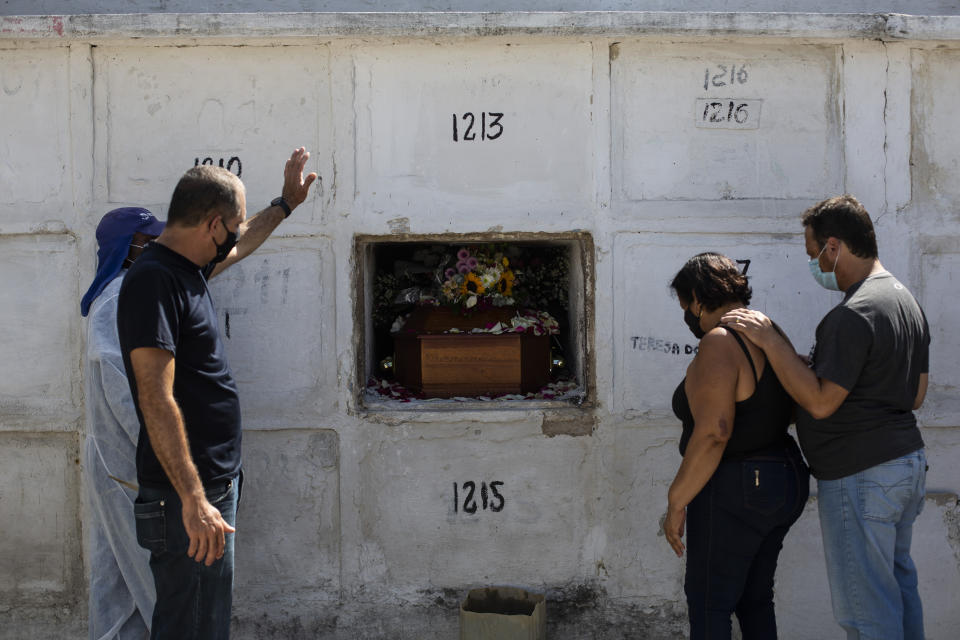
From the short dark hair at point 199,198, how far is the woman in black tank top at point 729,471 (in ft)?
5.14

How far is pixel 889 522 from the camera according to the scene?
9.77ft

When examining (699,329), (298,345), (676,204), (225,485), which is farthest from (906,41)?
(225,485)

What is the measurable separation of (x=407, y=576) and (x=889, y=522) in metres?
2.05

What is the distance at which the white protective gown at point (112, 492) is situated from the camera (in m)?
3.25

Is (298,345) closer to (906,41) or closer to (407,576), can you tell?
(407,576)

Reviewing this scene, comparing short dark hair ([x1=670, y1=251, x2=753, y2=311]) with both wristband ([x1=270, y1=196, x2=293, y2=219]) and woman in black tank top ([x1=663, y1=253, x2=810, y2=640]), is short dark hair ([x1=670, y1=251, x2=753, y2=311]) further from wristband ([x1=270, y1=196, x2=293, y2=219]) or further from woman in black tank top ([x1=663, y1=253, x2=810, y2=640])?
wristband ([x1=270, y1=196, x2=293, y2=219])

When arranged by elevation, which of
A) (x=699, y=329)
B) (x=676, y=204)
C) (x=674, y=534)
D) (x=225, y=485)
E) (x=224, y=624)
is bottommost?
(x=224, y=624)

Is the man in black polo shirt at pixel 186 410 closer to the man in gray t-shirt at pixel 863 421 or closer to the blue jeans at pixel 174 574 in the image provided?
the blue jeans at pixel 174 574

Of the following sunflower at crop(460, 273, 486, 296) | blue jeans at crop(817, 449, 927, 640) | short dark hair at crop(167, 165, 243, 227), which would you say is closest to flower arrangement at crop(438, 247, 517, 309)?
sunflower at crop(460, 273, 486, 296)

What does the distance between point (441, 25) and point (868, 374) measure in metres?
2.20

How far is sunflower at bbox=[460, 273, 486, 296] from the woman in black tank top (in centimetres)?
151

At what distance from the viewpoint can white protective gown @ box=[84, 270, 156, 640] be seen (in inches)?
128

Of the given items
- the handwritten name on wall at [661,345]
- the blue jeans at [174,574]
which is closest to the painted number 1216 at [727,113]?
the handwritten name on wall at [661,345]

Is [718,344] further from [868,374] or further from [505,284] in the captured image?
[505,284]
